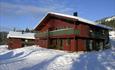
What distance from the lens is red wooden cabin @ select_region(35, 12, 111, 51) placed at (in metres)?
36.0

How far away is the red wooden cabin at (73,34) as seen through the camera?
36000mm

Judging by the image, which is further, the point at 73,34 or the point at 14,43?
the point at 14,43

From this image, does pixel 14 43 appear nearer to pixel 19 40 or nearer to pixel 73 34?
pixel 19 40

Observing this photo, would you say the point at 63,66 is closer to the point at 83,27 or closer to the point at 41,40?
the point at 83,27

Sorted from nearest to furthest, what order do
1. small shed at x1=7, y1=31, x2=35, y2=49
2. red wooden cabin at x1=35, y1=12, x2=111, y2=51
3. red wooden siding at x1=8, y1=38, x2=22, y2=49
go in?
1. red wooden cabin at x1=35, y1=12, x2=111, y2=51
2. red wooden siding at x1=8, y1=38, x2=22, y2=49
3. small shed at x1=7, y1=31, x2=35, y2=49

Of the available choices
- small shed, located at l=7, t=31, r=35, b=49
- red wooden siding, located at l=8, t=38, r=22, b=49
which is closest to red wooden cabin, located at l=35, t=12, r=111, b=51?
small shed, located at l=7, t=31, r=35, b=49

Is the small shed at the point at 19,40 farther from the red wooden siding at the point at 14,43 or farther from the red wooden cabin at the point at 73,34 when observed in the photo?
the red wooden cabin at the point at 73,34

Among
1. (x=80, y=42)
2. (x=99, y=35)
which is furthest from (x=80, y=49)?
(x=99, y=35)

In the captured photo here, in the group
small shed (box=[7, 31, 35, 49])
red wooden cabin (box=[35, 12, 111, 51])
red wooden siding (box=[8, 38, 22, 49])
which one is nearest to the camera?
red wooden cabin (box=[35, 12, 111, 51])

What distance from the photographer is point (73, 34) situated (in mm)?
35062

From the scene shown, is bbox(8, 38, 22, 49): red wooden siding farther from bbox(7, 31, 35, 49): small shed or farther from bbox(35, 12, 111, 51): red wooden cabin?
bbox(35, 12, 111, 51): red wooden cabin

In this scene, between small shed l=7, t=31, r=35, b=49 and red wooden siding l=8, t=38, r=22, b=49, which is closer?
red wooden siding l=8, t=38, r=22, b=49

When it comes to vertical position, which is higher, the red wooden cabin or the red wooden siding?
the red wooden cabin

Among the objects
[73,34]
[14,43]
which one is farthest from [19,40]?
[73,34]
